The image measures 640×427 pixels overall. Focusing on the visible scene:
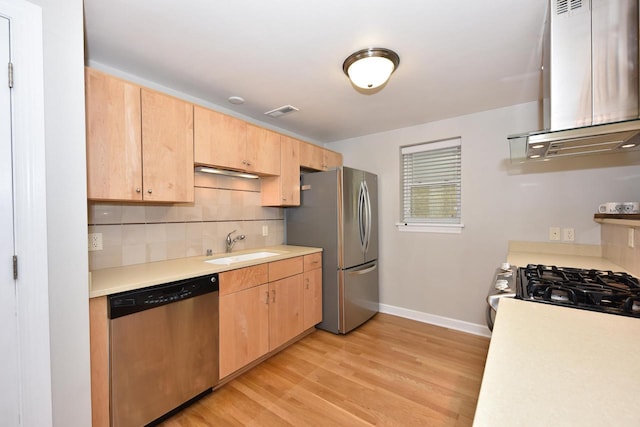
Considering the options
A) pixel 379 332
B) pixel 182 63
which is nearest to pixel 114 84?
pixel 182 63

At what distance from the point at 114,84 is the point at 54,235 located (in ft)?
3.17

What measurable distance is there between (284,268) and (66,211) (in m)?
1.58

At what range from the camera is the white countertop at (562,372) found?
49cm

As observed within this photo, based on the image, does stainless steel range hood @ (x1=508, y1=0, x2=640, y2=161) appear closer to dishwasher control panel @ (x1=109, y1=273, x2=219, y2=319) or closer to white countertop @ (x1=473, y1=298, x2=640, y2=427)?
white countertop @ (x1=473, y1=298, x2=640, y2=427)

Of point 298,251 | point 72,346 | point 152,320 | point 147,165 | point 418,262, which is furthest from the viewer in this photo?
point 418,262

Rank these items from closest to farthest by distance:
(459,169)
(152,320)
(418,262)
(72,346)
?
(72,346)
(152,320)
(459,169)
(418,262)

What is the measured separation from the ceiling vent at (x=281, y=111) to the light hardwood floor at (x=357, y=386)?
7.61 feet

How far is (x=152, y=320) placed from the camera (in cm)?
156

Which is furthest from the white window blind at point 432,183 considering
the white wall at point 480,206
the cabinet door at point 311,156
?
the cabinet door at point 311,156

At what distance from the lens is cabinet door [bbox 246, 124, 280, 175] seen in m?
Result: 2.48

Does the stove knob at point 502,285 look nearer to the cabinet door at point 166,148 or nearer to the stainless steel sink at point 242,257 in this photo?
the stainless steel sink at point 242,257

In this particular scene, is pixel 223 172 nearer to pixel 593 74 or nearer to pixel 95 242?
pixel 95 242

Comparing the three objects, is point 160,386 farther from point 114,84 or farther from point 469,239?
point 469,239

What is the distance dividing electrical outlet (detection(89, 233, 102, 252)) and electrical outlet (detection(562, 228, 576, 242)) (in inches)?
146
